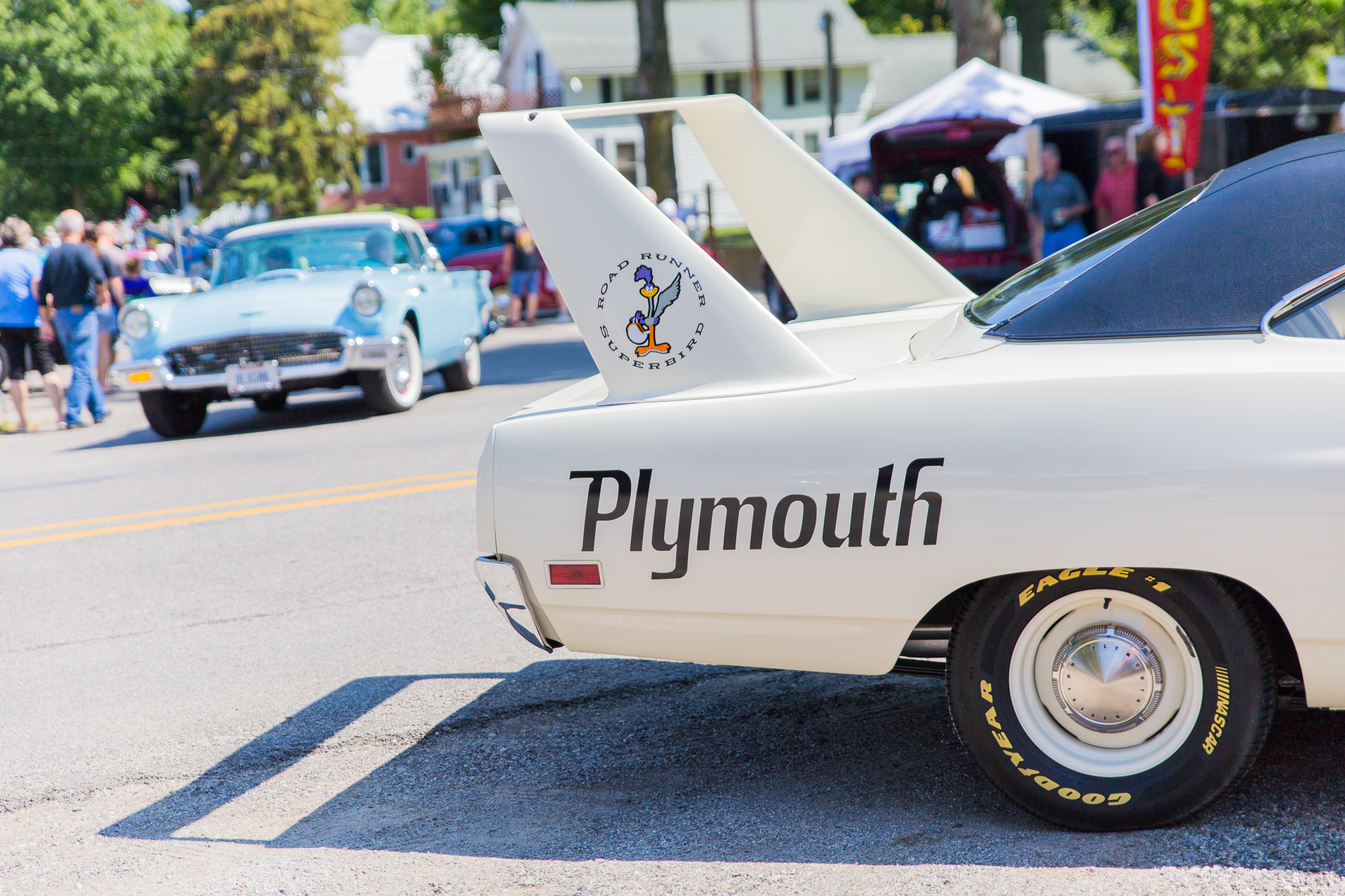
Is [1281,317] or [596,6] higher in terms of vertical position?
[596,6]

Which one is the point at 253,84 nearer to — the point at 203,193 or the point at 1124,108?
the point at 203,193

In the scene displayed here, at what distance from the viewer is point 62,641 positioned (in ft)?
16.9

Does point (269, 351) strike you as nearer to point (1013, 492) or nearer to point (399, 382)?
point (399, 382)

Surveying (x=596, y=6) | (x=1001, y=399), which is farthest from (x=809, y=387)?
(x=596, y=6)

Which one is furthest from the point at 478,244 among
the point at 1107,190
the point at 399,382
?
the point at 1107,190

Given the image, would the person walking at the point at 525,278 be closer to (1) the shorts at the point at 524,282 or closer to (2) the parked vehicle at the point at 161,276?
(1) the shorts at the point at 524,282

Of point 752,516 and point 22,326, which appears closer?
point 752,516

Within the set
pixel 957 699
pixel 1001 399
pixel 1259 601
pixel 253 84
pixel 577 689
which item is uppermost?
pixel 253 84

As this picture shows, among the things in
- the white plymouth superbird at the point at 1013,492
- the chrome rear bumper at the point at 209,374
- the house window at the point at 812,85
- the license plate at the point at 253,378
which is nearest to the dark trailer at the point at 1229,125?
the chrome rear bumper at the point at 209,374

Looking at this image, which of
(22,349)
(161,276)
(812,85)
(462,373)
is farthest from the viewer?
(812,85)

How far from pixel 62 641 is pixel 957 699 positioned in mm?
3703

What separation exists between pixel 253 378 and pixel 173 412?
2.97 feet

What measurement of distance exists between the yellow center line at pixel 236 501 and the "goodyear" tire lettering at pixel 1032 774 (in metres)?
5.29

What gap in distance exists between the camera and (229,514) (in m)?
7.29
